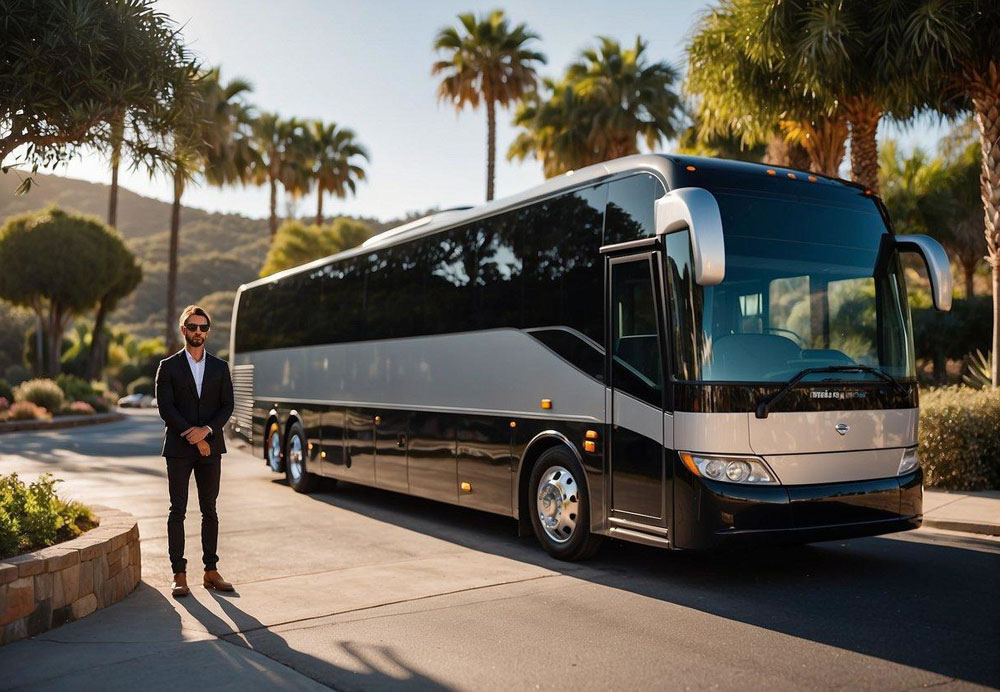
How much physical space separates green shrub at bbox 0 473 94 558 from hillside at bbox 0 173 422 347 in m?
78.8

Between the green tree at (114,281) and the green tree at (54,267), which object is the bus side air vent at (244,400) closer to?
the green tree at (54,267)

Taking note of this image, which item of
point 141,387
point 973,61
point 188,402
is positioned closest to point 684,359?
point 188,402

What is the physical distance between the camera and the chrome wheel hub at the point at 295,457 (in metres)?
14.1

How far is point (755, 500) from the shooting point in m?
6.87

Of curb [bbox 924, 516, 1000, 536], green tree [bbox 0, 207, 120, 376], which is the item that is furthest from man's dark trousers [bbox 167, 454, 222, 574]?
green tree [bbox 0, 207, 120, 376]

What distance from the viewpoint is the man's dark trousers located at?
7246 millimetres

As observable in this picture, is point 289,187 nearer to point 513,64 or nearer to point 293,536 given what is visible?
point 513,64

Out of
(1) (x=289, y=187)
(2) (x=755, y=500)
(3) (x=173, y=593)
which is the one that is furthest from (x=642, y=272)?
(1) (x=289, y=187)

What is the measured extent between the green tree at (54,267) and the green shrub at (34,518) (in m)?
39.2

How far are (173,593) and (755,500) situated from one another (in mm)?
4346

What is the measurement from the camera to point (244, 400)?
1678cm

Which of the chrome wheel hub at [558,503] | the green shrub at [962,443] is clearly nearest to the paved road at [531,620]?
the chrome wheel hub at [558,503]

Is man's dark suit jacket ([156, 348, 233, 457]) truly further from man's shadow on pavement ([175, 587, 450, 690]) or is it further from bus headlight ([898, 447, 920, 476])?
bus headlight ([898, 447, 920, 476])

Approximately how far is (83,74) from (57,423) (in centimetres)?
2586
